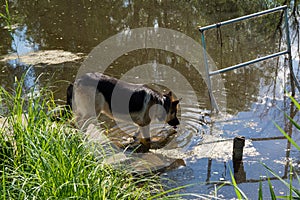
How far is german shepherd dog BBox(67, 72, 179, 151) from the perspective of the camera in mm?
6641

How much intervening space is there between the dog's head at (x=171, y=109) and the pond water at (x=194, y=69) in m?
0.18

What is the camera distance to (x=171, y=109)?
22.2 feet

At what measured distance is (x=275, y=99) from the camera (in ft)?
25.2

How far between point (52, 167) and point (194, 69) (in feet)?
19.8

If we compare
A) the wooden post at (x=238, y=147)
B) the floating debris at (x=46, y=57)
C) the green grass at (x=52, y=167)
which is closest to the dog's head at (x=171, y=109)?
the wooden post at (x=238, y=147)

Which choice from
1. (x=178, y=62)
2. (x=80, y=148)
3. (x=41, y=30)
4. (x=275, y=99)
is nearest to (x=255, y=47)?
(x=178, y=62)

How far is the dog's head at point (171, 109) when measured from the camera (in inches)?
266

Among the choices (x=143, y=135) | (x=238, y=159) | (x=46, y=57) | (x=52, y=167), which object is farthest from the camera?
(x=46, y=57)

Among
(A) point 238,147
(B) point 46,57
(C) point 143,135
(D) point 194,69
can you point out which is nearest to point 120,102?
(C) point 143,135

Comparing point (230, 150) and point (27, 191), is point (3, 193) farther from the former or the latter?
point (230, 150)

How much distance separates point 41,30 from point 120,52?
9.40 feet

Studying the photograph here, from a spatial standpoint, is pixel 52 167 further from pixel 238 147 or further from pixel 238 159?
pixel 238 159

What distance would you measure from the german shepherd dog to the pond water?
17.8 inches

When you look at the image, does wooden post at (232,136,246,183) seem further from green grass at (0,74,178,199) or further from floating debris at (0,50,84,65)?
floating debris at (0,50,84,65)
